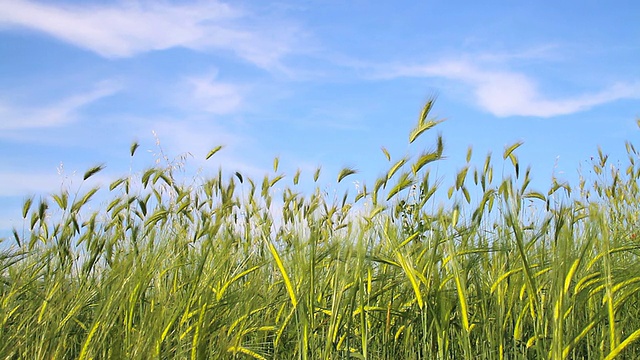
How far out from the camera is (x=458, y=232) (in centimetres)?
237

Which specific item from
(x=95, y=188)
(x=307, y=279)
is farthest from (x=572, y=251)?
(x=95, y=188)

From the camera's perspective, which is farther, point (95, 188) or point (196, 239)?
point (95, 188)

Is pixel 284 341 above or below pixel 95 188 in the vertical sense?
below

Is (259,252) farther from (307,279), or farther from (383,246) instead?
(307,279)

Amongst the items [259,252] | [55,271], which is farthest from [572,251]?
[55,271]

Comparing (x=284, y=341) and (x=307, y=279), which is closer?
(x=307, y=279)

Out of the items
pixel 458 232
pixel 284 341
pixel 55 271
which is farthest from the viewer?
pixel 55 271

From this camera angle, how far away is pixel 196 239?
2.97 m

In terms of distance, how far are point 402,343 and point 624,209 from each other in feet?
10.3

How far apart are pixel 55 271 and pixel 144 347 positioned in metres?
1.60

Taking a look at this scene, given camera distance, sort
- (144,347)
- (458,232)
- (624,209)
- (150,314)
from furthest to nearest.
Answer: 1. (624,209)
2. (458,232)
3. (150,314)
4. (144,347)

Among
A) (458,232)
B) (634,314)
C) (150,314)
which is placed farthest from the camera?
(634,314)

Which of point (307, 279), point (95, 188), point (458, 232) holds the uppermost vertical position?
point (95, 188)

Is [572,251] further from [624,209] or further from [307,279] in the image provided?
[624,209]
